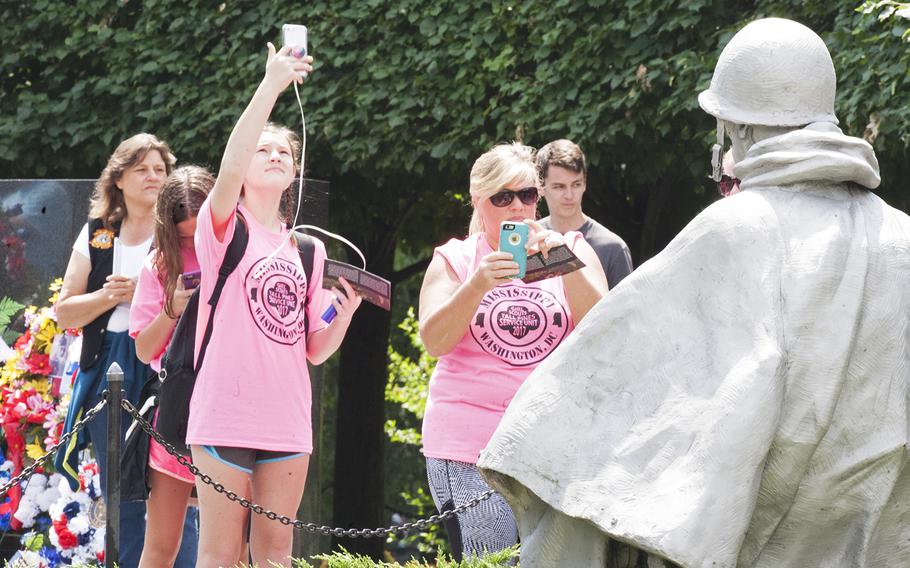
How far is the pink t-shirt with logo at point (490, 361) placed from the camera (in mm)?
5496

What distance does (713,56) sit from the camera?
8516mm

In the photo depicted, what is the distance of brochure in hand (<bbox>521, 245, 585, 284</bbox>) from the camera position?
539 centimetres

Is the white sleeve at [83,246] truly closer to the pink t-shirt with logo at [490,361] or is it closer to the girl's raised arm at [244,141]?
the girl's raised arm at [244,141]

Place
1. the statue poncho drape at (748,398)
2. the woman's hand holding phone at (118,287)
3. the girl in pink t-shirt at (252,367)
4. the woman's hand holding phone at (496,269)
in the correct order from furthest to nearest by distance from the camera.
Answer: the woman's hand holding phone at (118,287) → the girl in pink t-shirt at (252,367) → the woman's hand holding phone at (496,269) → the statue poncho drape at (748,398)

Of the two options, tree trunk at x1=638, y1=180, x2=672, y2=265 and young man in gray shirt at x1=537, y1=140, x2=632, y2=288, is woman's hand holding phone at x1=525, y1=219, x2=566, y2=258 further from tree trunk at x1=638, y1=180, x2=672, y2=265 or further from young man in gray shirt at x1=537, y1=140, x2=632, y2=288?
tree trunk at x1=638, y1=180, x2=672, y2=265

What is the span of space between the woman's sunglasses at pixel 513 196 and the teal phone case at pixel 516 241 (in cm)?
30

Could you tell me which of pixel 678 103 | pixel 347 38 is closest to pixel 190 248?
pixel 678 103

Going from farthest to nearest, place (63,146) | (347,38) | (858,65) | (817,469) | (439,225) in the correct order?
(439,225) < (63,146) < (347,38) < (858,65) < (817,469)

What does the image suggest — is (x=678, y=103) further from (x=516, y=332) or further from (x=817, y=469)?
(x=817, y=469)

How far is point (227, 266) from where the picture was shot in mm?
5562

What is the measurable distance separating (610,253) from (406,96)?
3750 millimetres

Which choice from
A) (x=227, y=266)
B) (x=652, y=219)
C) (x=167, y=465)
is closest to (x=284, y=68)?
(x=227, y=266)

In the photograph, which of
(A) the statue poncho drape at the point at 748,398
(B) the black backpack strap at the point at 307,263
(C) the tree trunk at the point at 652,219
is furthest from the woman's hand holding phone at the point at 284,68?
(C) the tree trunk at the point at 652,219

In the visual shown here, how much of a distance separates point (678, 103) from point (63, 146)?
Answer: 4.84 m
